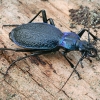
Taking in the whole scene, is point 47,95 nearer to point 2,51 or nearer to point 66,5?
point 2,51

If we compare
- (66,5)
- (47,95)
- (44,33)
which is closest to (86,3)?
(66,5)

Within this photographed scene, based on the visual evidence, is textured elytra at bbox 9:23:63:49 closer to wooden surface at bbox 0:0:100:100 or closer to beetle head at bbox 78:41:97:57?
wooden surface at bbox 0:0:100:100

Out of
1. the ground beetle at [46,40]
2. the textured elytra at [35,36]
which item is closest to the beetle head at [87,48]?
the ground beetle at [46,40]

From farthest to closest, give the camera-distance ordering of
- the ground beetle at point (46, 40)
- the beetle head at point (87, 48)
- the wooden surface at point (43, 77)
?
the ground beetle at point (46, 40) < the beetle head at point (87, 48) < the wooden surface at point (43, 77)

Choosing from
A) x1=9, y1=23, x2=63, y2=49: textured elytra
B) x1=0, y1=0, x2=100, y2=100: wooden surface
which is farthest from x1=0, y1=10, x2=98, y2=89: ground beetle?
x1=0, y1=0, x2=100, y2=100: wooden surface

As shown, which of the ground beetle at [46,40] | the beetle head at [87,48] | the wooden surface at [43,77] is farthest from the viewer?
the ground beetle at [46,40]

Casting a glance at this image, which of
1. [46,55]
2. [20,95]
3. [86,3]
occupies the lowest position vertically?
[20,95]

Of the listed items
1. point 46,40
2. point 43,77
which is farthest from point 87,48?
point 43,77

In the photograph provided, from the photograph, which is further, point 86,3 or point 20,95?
point 86,3

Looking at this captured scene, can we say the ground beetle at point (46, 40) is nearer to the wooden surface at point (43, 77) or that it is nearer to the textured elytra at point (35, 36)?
the textured elytra at point (35, 36)
